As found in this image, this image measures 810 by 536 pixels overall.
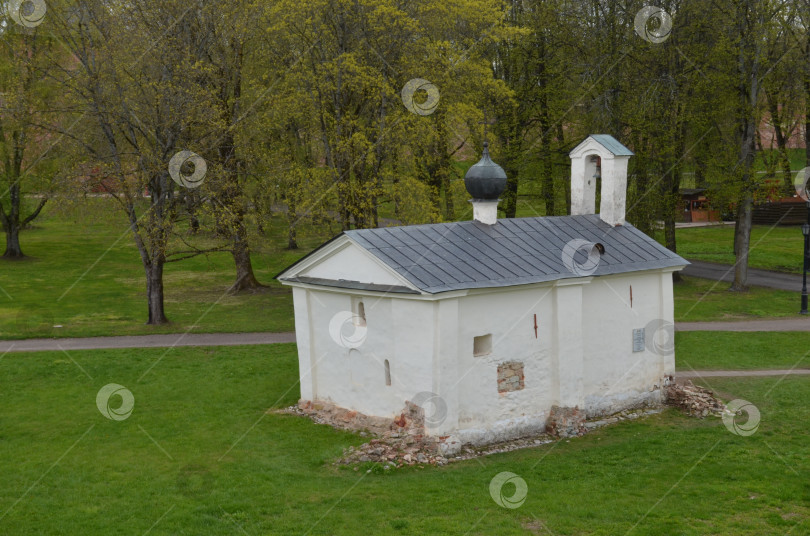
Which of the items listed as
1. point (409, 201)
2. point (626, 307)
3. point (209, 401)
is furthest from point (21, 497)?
point (409, 201)

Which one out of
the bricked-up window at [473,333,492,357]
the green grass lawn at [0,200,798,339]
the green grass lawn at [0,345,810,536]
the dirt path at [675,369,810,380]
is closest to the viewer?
the green grass lawn at [0,345,810,536]

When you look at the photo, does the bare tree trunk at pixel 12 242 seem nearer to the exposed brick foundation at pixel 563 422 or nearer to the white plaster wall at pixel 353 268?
the white plaster wall at pixel 353 268

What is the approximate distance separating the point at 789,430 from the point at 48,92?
31.7m

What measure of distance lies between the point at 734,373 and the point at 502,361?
28.1 ft

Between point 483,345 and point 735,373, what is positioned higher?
point 483,345

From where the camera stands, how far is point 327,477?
49.9 ft

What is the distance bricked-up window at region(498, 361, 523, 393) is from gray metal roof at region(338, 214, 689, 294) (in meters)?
1.66

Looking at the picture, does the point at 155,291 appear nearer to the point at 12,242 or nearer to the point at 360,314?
the point at 360,314

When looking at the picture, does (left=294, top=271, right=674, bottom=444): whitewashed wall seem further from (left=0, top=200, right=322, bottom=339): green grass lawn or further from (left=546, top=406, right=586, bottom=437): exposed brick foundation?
(left=0, top=200, right=322, bottom=339): green grass lawn

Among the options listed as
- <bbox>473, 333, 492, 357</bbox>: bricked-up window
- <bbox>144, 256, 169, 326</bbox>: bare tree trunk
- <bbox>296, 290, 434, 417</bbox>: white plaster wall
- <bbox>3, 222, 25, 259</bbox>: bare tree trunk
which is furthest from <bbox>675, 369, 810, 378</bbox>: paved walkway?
<bbox>3, 222, 25, 259</bbox>: bare tree trunk

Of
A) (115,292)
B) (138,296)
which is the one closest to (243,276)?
(138,296)

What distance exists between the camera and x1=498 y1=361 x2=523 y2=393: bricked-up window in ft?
55.8

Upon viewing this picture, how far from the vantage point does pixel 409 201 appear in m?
28.5

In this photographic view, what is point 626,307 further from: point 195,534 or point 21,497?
point 21,497
